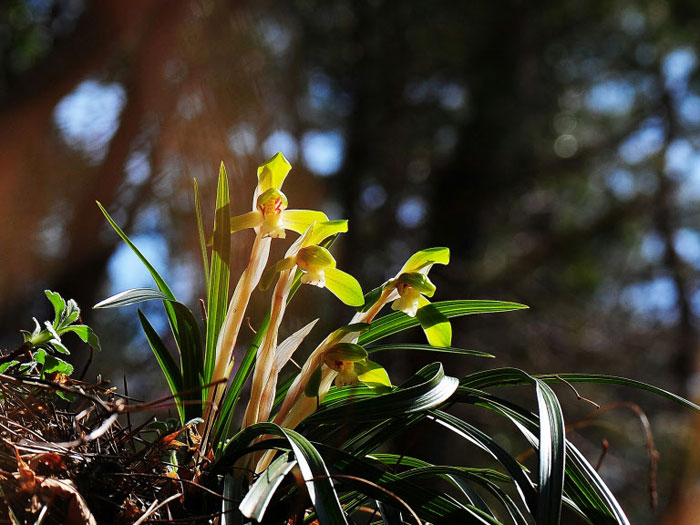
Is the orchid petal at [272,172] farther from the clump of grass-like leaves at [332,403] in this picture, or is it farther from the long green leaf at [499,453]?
the long green leaf at [499,453]

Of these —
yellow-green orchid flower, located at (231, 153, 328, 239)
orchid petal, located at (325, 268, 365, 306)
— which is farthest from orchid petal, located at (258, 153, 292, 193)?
orchid petal, located at (325, 268, 365, 306)

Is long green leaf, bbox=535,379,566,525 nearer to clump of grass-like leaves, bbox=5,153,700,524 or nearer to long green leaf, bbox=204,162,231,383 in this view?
clump of grass-like leaves, bbox=5,153,700,524

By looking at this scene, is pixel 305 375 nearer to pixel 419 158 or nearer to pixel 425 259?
pixel 425 259

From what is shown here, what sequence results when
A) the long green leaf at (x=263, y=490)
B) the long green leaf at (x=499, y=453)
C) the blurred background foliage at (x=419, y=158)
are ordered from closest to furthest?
the long green leaf at (x=263, y=490) → the long green leaf at (x=499, y=453) → the blurred background foliage at (x=419, y=158)

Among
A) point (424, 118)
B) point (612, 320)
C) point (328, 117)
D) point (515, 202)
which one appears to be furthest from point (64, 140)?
point (612, 320)

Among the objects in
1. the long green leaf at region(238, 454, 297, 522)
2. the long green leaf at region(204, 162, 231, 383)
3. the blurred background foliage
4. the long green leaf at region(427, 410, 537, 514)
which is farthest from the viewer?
the blurred background foliage

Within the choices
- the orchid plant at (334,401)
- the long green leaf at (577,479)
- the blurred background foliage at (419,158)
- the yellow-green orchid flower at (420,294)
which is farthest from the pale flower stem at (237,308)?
the blurred background foliage at (419,158)
